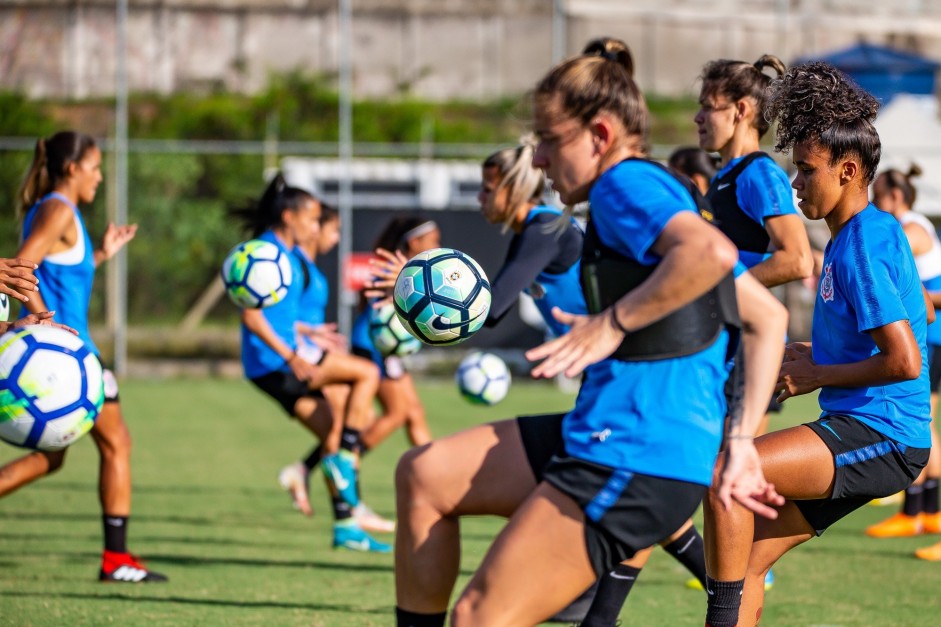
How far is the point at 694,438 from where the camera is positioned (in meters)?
2.85

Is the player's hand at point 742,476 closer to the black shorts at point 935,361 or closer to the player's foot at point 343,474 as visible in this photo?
the player's foot at point 343,474

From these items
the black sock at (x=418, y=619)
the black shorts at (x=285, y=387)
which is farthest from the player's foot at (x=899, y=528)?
the black sock at (x=418, y=619)

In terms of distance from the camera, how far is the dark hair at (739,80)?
4688mm

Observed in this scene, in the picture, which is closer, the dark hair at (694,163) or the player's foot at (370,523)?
the dark hair at (694,163)

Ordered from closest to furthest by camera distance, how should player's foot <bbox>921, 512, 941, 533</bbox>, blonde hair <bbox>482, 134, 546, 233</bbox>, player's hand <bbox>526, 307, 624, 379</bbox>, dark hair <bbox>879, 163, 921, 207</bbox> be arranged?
player's hand <bbox>526, 307, 624, 379</bbox>
blonde hair <bbox>482, 134, 546, 233</bbox>
player's foot <bbox>921, 512, 941, 533</bbox>
dark hair <bbox>879, 163, 921, 207</bbox>

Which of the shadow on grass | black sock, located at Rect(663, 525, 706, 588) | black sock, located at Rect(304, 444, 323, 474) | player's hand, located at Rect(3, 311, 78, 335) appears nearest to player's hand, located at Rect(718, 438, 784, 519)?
black sock, located at Rect(663, 525, 706, 588)

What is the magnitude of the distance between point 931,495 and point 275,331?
13.5ft

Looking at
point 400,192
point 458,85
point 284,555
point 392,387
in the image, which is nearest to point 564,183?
point 284,555

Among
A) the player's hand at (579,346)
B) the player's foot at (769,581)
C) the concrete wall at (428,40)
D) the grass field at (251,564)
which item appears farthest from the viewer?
the concrete wall at (428,40)

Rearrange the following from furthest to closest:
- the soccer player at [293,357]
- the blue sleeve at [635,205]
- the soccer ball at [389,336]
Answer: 1. the soccer ball at [389,336]
2. the soccer player at [293,357]
3. the blue sleeve at [635,205]

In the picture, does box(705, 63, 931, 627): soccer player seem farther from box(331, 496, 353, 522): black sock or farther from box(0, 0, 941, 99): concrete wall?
box(0, 0, 941, 99): concrete wall

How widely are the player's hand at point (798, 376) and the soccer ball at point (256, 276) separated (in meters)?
3.51

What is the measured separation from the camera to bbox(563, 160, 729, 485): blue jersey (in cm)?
281

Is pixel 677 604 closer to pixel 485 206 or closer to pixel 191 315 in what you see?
pixel 485 206
